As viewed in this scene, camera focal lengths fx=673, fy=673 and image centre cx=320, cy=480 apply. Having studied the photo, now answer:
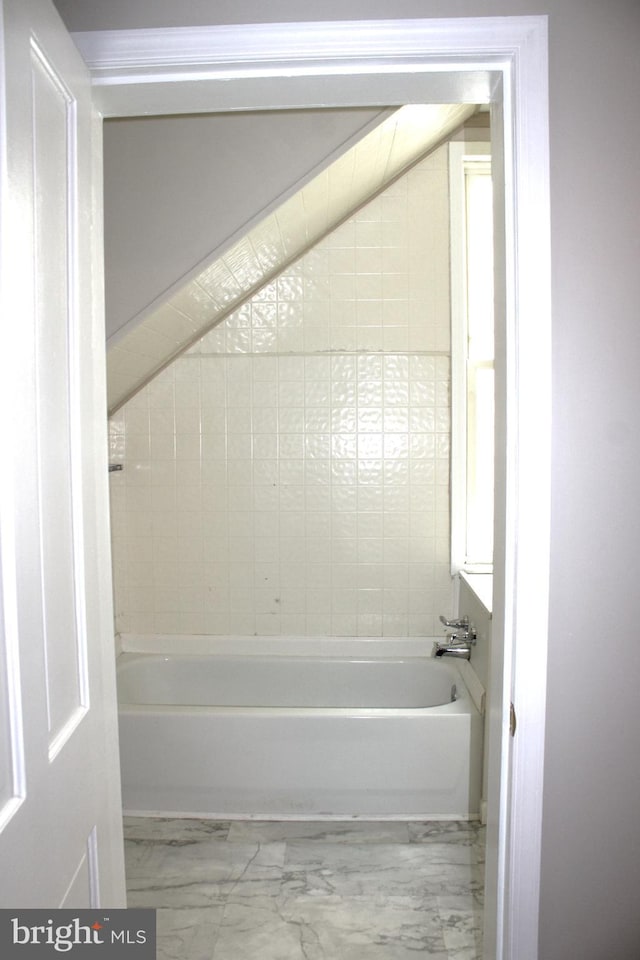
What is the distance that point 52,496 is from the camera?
965 millimetres

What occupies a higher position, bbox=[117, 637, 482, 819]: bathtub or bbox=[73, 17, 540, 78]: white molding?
bbox=[73, 17, 540, 78]: white molding

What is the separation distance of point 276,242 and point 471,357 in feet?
3.58

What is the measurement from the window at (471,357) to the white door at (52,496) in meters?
2.09

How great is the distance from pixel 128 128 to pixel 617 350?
158 cm

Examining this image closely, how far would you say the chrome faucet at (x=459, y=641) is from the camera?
104 inches

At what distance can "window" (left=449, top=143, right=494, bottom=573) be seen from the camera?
301 cm

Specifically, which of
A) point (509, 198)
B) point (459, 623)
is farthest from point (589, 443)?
point (459, 623)

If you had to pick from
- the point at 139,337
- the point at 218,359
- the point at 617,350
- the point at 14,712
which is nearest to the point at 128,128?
the point at 139,337

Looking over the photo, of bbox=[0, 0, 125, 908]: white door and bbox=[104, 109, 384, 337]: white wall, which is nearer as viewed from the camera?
bbox=[0, 0, 125, 908]: white door

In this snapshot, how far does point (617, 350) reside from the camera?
1101mm

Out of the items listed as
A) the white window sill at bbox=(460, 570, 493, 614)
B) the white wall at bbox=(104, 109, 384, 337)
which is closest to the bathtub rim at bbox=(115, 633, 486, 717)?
Result: the white window sill at bbox=(460, 570, 493, 614)
